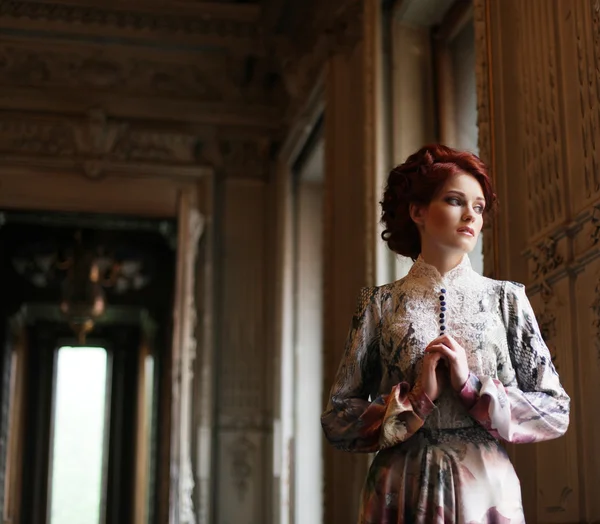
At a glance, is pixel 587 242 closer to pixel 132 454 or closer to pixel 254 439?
pixel 254 439

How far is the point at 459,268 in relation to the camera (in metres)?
3.03

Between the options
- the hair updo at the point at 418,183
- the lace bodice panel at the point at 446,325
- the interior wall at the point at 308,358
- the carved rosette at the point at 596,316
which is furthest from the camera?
the interior wall at the point at 308,358

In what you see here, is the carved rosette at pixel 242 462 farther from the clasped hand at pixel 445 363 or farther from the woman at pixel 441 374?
the clasped hand at pixel 445 363

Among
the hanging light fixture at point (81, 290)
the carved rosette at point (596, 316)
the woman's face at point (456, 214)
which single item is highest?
the hanging light fixture at point (81, 290)

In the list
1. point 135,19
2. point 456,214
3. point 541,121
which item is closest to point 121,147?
point 135,19

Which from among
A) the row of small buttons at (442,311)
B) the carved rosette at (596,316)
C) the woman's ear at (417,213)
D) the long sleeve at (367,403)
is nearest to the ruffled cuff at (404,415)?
the long sleeve at (367,403)

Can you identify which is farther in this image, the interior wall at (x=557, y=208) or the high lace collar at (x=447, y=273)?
the interior wall at (x=557, y=208)

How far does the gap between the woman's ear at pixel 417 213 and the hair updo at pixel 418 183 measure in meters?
0.01

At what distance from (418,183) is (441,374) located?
1.85ft

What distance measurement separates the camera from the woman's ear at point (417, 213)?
120 inches

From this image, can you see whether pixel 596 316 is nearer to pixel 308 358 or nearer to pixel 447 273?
pixel 447 273

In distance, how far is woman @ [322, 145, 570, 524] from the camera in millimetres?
2754

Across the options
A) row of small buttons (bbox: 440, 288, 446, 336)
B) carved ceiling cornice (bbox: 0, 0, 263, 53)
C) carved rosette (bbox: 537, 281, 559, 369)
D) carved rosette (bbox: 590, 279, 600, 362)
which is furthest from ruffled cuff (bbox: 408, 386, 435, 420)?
carved ceiling cornice (bbox: 0, 0, 263, 53)

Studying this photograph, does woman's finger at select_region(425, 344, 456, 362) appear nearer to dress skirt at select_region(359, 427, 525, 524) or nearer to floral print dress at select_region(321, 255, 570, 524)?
floral print dress at select_region(321, 255, 570, 524)
